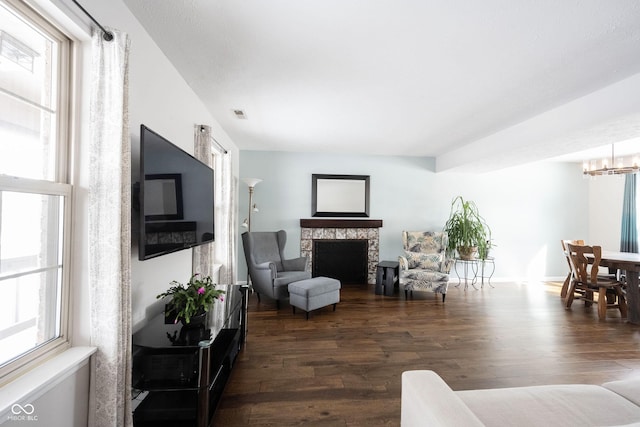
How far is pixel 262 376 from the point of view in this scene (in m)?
2.23

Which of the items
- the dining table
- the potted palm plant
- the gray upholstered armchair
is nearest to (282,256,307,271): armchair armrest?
the gray upholstered armchair

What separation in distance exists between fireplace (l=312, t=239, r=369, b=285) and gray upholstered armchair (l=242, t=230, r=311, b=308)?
0.89 m

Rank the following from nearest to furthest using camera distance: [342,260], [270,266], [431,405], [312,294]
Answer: [431,405] → [312,294] → [270,266] → [342,260]

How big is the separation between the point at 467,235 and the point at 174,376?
4.99 metres

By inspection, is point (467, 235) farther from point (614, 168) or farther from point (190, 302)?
point (190, 302)

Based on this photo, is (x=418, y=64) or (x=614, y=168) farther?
(x=614, y=168)

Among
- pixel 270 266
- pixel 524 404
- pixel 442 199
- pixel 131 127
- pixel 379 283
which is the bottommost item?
pixel 379 283

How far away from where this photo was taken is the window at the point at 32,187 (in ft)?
3.49

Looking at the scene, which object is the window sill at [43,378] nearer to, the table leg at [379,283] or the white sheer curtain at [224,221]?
the white sheer curtain at [224,221]

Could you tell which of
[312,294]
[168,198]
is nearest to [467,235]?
[312,294]

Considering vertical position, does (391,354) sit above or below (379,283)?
below

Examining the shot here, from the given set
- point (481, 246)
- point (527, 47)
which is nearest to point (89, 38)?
point (527, 47)

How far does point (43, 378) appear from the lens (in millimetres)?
1084

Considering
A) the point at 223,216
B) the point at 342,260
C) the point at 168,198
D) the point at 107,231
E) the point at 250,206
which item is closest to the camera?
the point at 107,231
